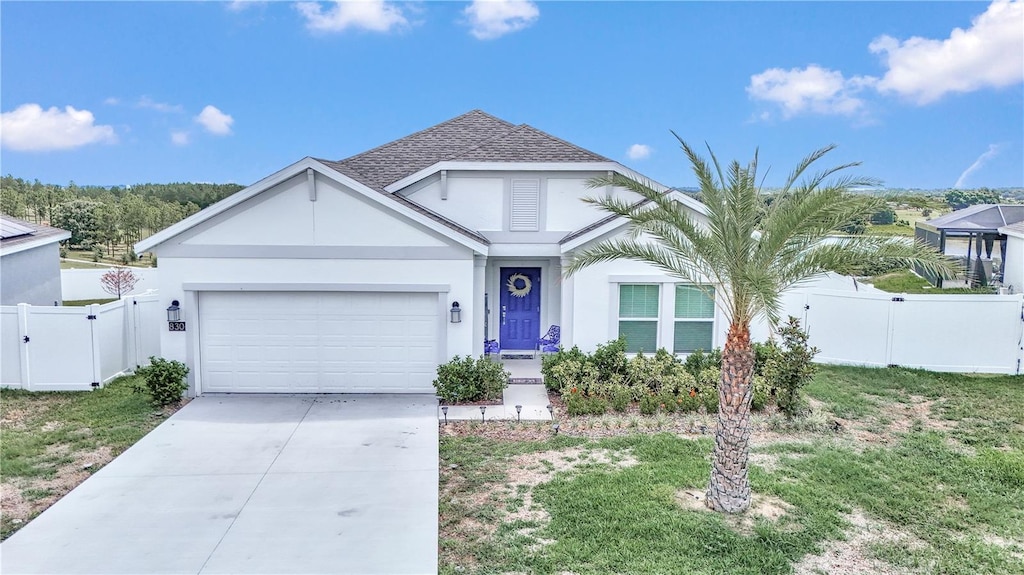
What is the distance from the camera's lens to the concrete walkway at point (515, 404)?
34.5ft

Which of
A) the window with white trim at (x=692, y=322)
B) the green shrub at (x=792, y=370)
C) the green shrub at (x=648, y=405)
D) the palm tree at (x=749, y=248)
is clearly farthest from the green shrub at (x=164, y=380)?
the green shrub at (x=792, y=370)

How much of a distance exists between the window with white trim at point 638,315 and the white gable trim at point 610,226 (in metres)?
1.13

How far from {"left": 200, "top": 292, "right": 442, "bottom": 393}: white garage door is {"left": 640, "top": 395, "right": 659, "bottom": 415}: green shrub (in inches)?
149

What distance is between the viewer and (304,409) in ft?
35.7

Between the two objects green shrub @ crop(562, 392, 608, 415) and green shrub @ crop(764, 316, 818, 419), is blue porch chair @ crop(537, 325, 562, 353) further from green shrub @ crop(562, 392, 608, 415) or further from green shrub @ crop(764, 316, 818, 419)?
green shrub @ crop(764, 316, 818, 419)

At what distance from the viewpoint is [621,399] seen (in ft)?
35.2

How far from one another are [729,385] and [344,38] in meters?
32.4

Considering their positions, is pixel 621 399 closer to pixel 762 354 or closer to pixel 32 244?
pixel 762 354

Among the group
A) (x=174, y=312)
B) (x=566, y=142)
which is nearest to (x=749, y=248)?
(x=566, y=142)

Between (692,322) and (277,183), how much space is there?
8.27m

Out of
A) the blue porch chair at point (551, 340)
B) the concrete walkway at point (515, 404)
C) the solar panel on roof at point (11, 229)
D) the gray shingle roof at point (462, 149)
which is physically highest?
the gray shingle roof at point (462, 149)

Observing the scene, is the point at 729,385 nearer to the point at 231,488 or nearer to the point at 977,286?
the point at 231,488

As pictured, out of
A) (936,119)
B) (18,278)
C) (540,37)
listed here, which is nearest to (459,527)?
(18,278)

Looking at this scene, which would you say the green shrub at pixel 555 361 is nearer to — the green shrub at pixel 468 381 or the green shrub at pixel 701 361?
the green shrub at pixel 468 381
